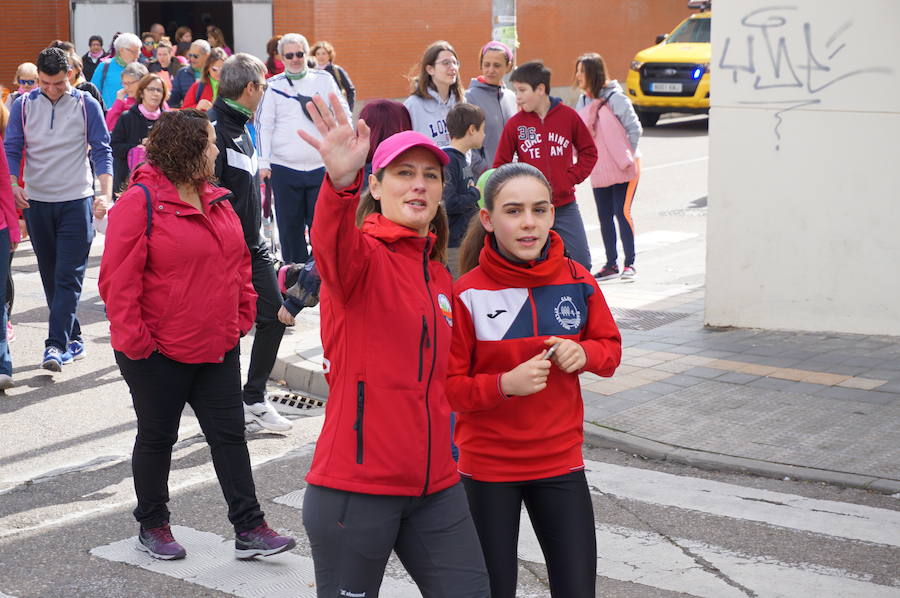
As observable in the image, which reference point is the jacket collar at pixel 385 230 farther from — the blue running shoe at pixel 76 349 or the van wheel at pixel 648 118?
the van wheel at pixel 648 118

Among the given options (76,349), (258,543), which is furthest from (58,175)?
(258,543)

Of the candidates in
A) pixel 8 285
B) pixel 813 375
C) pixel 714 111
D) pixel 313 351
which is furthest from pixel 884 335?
pixel 8 285

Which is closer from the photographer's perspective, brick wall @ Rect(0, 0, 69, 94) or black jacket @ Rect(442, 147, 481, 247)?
black jacket @ Rect(442, 147, 481, 247)

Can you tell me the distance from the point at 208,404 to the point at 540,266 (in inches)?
81.0

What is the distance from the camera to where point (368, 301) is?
3.34m

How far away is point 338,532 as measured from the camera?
3334mm

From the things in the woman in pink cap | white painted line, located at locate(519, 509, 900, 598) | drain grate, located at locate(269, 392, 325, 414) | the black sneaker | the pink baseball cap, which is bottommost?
drain grate, located at locate(269, 392, 325, 414)

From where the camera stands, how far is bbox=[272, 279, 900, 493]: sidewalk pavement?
6.50 meters

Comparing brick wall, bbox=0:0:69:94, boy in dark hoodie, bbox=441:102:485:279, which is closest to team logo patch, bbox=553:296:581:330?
boy in dark hoodie, bbox=441:102:485:279

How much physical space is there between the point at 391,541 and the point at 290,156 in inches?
268

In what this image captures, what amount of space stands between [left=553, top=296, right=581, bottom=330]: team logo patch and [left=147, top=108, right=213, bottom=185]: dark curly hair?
2039mm

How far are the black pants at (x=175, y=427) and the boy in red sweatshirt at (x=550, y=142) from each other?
384cm

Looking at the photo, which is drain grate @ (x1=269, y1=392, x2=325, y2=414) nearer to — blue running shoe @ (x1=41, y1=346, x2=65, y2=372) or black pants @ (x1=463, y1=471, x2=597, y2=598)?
blue running shoe @ (x1=41, y1=346, x2=65, y2=372)

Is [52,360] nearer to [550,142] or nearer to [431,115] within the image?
[431,115]
